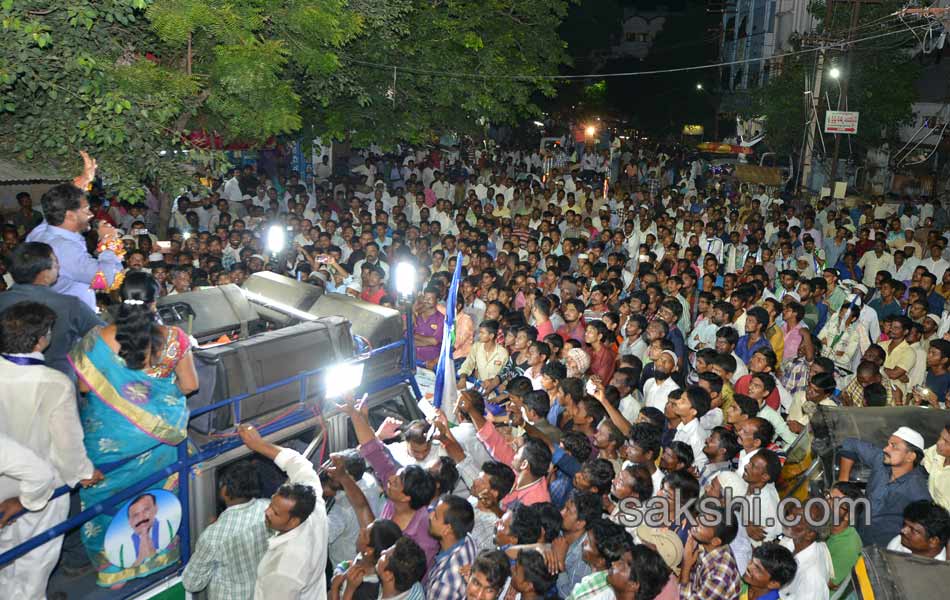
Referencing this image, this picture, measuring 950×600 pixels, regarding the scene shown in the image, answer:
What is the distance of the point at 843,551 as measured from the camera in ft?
14.9

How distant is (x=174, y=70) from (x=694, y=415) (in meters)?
7.49

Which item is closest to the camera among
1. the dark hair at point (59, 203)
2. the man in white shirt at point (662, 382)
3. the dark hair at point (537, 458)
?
the dark hair at point (59, 203)

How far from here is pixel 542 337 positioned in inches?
315

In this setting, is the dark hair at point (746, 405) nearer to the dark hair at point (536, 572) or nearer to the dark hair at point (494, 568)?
the dark hair at point (536, 572)

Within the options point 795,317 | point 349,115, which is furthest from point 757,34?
point 795,317

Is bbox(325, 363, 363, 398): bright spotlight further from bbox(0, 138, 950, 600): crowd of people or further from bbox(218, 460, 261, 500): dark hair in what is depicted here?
bbox(218, 460, 261, 500): dark hair

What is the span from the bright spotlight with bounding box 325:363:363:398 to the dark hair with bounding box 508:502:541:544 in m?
1.34

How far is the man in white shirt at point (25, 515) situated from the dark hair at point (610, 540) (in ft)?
9.20

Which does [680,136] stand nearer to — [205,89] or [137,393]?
A: [205,89]

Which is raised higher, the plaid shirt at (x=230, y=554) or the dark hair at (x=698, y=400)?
the dark hair at (x=698, y=400)

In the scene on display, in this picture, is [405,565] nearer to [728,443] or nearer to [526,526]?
[526,526]

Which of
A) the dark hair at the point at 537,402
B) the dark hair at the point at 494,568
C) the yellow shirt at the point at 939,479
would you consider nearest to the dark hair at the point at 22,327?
the dark hair at the point at 494,568

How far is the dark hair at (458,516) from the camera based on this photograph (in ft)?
13.6

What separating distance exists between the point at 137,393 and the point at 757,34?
45.8 metres
